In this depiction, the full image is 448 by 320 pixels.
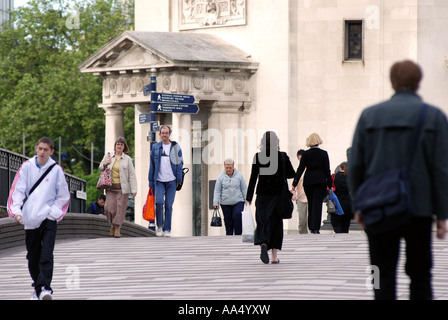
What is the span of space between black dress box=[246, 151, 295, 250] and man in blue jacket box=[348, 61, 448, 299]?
7.18m

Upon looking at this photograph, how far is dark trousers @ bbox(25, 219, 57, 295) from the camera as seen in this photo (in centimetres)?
1165

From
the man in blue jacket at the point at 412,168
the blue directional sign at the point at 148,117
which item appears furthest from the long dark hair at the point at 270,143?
the blue directional sign at the point at 148,117

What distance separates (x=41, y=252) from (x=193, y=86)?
76.4 feet

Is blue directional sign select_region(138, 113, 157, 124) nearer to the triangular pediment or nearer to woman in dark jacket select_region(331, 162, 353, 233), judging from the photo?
woman in dark jacket select_region(331, 162, 353, 233)

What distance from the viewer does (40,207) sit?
1166 centimetres

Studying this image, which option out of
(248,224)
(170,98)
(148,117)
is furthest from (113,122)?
(248,224)

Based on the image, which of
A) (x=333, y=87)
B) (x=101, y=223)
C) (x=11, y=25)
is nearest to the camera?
(x=101, y=223)

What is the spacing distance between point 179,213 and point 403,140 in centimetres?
2789

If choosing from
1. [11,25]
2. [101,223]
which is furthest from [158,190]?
[11,25]

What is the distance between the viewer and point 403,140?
7559mm

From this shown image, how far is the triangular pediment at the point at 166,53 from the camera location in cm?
3441

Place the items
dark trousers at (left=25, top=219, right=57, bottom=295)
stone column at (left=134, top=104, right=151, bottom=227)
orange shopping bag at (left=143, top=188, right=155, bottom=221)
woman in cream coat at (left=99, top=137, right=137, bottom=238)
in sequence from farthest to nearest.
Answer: stone column at (left=134, top=104, right=151, bottom=227), orange shopping bag at (left=143, top=188, right=155, bottom=221), woman in cream coat at (left=99, top=137, right=137, bottom=238), dark trousers at (left=25, top=219, right=57, bottom=295)

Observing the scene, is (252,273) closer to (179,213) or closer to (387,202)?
(387,202)

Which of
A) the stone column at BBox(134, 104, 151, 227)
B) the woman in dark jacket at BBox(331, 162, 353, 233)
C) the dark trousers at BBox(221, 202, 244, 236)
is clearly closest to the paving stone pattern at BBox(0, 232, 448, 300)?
the dark trousers at BBox(221, 202, 244, 236)
